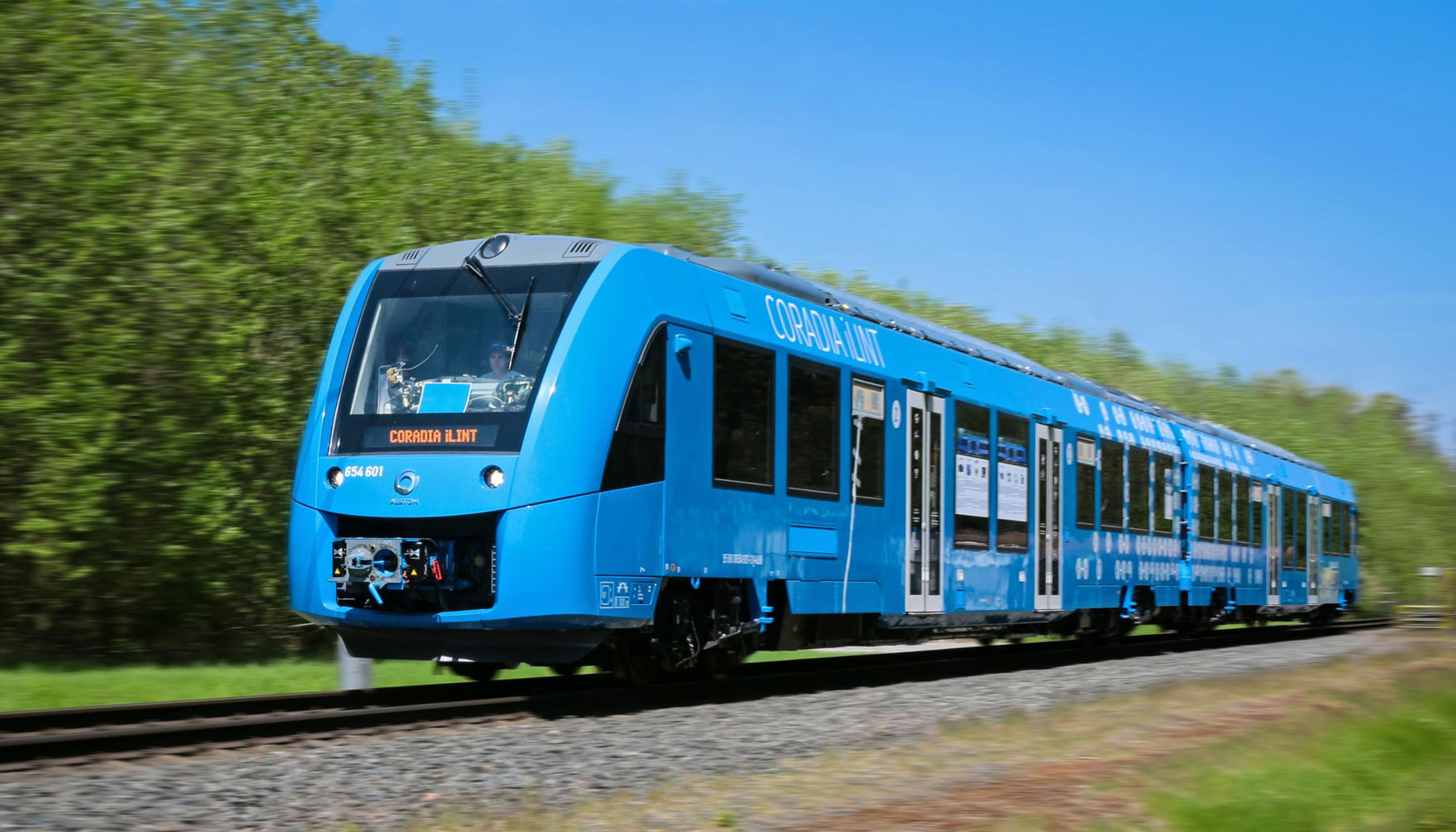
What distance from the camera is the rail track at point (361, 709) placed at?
816 centimetres

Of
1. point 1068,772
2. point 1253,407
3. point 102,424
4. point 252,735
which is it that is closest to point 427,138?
point 102,424

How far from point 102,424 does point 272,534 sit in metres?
3.21

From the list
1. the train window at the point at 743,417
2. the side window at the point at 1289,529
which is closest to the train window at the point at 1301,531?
the side window at the point at 1289,529

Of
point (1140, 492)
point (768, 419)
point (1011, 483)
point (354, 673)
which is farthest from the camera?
point (1140, 492)

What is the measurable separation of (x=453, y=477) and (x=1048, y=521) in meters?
10.5

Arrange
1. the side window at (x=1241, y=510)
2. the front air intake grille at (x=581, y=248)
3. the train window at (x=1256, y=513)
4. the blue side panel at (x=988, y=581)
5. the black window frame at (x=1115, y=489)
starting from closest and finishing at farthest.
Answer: the front air intake grille at (x=581, y=248), the blue side panel at (x=988, y=581), the black window frame at (x=1115, y=489), the side window at (x=1241, y=510), the train window at (x=1256, y=513)

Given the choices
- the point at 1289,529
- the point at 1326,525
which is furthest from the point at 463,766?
the point at 1326,525

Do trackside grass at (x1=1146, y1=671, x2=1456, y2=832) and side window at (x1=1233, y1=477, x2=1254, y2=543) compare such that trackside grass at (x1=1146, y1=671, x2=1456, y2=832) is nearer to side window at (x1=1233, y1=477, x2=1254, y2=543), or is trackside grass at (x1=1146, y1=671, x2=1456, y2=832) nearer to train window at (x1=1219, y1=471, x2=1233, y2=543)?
train window at (x1=1219, y1=471, x2=1233, y2=543)

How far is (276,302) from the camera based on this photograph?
19.1m

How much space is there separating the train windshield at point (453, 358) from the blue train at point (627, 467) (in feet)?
0.05

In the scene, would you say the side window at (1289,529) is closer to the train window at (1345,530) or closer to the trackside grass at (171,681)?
the train window at (1345,530)

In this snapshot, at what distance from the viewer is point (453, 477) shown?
1051cm

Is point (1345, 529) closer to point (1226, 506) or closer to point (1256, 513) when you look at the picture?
point (1256, 513)

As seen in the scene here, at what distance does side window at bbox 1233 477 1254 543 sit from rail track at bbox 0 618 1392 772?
11.8 metres
